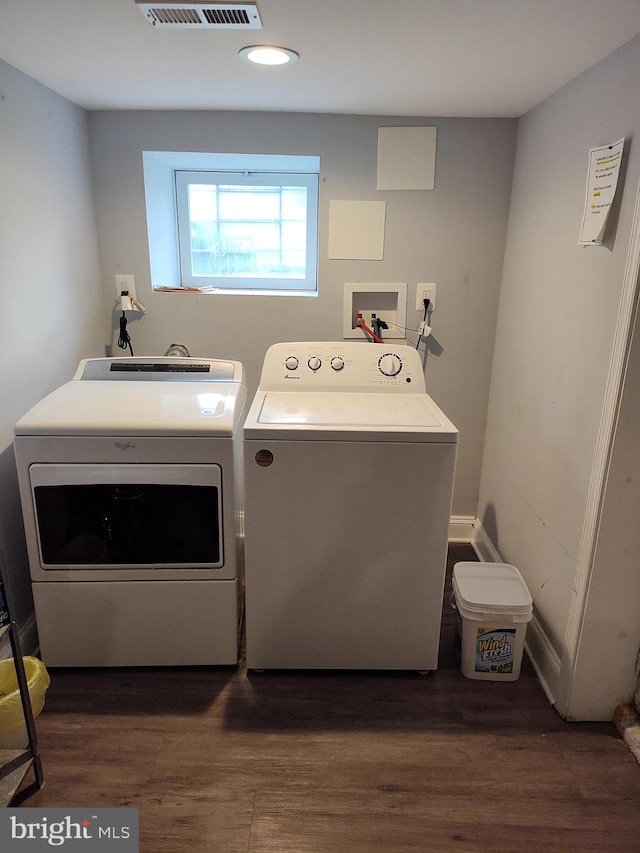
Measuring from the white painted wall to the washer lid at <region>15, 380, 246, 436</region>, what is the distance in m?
1.08

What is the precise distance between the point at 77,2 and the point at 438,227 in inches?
59.8

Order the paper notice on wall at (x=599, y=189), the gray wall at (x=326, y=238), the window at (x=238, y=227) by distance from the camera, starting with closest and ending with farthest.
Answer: the paper notice on wall at (x=599, y=189)
the gray wall at (x=326, y=238)
the window at (x=238, y=227)

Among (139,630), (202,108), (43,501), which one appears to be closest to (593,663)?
(139,630)

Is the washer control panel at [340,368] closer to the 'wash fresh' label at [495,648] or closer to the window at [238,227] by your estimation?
the window at [238,227]

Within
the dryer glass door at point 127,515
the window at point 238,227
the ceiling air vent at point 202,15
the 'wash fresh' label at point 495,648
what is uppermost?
the ceiling air vent at point 202,15

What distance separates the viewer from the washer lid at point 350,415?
1614 millimetres

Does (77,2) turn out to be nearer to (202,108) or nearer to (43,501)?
(202,108)

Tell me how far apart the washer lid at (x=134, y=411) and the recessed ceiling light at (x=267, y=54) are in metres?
1.03

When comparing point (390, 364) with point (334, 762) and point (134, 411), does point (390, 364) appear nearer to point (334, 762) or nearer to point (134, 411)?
point (134, 411)

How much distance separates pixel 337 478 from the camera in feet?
5.42

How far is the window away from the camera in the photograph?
2576mm

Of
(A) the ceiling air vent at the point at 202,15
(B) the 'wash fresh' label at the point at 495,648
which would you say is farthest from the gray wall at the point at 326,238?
(B) the 'wash fresh' label at the point at 495,648

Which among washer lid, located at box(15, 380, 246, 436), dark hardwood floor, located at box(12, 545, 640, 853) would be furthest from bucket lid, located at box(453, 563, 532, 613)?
washer lid, located at box(15, 380, 246, 436)

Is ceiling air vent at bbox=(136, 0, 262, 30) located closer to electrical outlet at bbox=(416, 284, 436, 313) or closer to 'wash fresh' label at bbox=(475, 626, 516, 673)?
electrical outlet at bbox=(416, 284, 436, 313)
